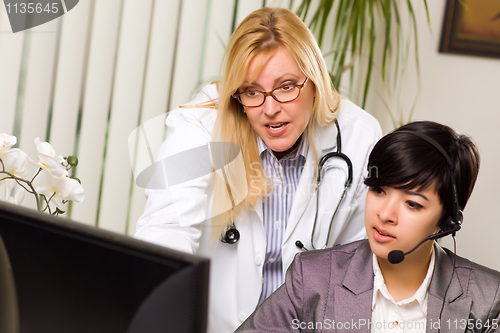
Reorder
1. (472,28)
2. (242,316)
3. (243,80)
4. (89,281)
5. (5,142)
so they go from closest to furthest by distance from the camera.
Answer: (89,281) < (5,142) < (243,80) < (242,316) < (472,28)

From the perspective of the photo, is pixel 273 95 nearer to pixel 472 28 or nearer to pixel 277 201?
pixel 277 201

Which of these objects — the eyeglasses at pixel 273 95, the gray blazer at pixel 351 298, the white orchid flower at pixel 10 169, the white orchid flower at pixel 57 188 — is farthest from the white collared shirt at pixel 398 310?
the white orchid flower at pixel 10 169

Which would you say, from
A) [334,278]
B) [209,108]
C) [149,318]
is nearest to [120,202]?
[209,108]

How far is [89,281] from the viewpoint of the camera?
53cm

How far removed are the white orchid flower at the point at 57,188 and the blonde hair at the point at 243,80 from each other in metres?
0.46

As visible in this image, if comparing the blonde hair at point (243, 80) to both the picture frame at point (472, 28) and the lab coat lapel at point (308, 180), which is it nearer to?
the lab coat lapel at point (308, 180)

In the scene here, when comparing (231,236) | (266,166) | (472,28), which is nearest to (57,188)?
(231,236)

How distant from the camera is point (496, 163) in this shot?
2.20 meters

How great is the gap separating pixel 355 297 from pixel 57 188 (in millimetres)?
705

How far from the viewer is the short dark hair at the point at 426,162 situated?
3.45 feet

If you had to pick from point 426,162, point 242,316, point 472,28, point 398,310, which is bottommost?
point 242,316

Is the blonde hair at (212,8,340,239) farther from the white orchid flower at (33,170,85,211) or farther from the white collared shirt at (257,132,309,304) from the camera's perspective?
the white orchid flower at (33,170,85,211)

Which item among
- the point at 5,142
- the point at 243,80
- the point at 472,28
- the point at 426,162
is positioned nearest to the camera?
the point at 5,142

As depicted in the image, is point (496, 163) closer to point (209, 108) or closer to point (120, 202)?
point (209, 108)
